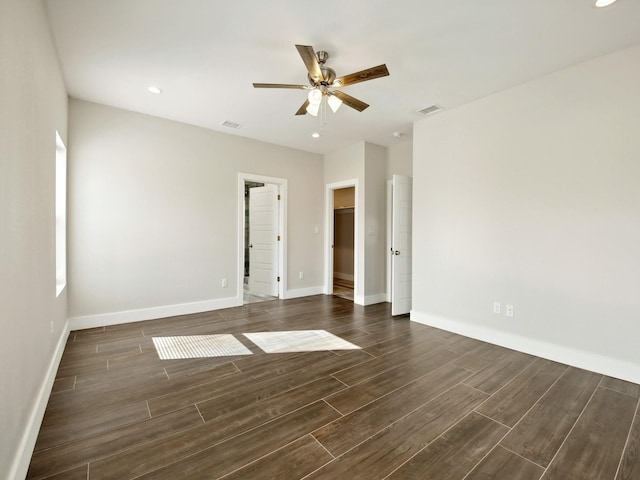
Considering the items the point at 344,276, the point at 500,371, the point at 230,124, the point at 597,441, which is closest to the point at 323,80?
the point at 230,124

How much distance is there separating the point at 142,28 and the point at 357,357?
346cm

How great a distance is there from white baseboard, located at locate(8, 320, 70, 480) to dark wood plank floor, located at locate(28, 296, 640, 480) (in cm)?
6

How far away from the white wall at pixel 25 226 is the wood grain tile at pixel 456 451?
1.92 metres

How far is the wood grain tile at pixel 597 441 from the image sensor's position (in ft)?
5.14


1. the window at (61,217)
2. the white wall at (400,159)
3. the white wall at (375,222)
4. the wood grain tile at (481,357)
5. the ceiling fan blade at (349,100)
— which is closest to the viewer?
the ceiling fan blade at (349,100)

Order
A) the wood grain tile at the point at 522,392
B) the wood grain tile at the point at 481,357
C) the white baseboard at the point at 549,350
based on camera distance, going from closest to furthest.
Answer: the wood grain tile at the point at 522,392 → the white baseboard at the point at 549,350 → the wood grain tile at the point at 481,357

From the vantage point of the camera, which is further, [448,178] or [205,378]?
[448,178]

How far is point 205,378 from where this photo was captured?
8.25ft

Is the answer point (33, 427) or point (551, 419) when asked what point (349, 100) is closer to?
point (551, 419)

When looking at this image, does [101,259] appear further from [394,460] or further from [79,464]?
[394,460]

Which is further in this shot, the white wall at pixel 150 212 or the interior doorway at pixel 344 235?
the interior doorway at pixel 344 235

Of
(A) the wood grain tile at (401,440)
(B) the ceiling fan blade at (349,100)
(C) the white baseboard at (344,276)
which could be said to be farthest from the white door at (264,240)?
(A) the wood grain tile at (401,440)

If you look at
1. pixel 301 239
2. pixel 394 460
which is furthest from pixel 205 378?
pixel 301 239

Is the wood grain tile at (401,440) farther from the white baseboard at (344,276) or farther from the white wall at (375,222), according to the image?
the white baseboard at (344,276)
